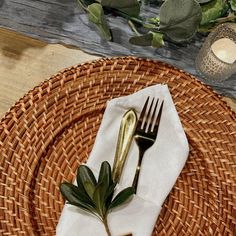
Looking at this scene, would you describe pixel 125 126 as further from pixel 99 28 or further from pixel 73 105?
pixel 99 28

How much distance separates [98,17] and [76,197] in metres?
0.33

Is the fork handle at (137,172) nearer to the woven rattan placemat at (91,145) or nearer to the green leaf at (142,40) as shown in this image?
the woven rattan placemat at (91,145)

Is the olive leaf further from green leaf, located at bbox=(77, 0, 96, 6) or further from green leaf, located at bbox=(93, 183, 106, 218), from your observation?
green leaf, located at bbox=(93, 183, 106, 218)

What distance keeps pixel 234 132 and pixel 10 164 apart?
34 cm

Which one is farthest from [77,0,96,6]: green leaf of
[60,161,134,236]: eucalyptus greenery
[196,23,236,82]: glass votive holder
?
[60,161,134,236]: eucalyptus greenery

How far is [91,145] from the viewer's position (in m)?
0.68

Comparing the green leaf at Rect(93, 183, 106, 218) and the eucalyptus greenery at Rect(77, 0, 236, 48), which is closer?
the green leaf at Rect(93, 183, 106, 218)

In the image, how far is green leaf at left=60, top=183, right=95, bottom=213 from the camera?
60cm

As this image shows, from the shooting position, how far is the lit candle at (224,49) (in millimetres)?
787

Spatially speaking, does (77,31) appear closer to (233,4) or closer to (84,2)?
(84,2)

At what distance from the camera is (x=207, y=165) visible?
2.18 ft

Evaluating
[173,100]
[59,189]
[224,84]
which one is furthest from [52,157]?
[224,84]

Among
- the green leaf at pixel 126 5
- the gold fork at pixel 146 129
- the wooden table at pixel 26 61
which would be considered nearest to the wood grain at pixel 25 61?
the wooden table at pixel 26 61

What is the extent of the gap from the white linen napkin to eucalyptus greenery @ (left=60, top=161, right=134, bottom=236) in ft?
0.06
